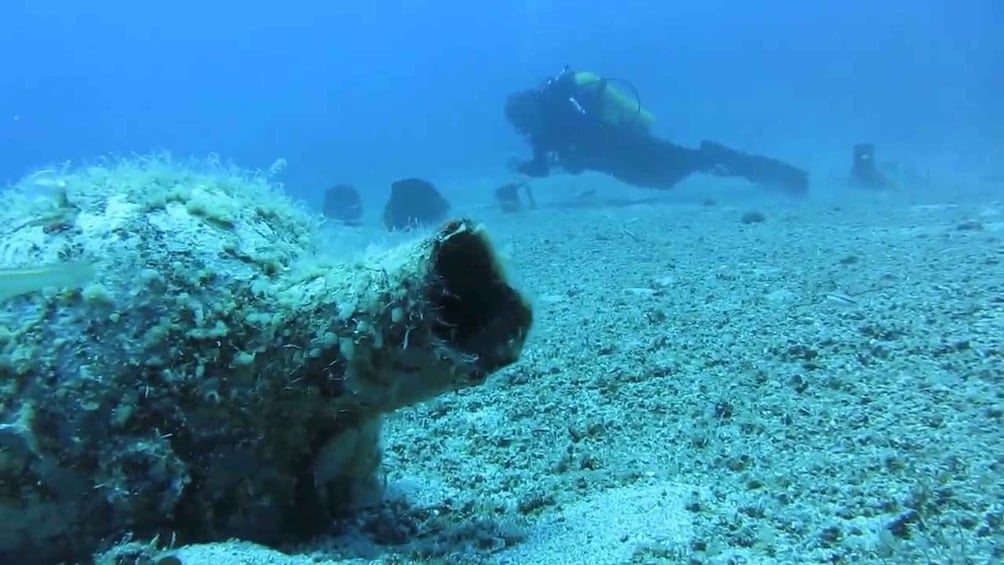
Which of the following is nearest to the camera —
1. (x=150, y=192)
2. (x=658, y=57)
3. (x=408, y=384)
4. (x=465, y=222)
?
(x=465, y=222)

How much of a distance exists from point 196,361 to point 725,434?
8.64 feet

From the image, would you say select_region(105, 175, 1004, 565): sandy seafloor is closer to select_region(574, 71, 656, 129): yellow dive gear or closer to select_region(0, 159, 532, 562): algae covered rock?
select_region(0, 159, 532, 562): algae covered rock

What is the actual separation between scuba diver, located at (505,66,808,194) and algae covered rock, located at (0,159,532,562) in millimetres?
13149

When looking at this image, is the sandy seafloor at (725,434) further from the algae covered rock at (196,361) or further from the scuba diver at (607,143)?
the scuba diver at (607,143)

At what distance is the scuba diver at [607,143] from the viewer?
1492 cm

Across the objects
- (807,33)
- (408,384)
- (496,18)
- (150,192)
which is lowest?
(408,384)

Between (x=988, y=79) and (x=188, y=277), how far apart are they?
8494 cm

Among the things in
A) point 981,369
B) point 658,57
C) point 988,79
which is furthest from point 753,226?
point 658,57

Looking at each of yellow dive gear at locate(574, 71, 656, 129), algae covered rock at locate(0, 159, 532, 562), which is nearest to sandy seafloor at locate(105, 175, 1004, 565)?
algae covered rock at locate(0, 159, 532, 562)

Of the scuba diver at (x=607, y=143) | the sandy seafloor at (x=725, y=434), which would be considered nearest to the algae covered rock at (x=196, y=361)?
the sandy seafloor at (x=725, y=434)

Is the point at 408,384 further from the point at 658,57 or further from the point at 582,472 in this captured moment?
the point at 658,57

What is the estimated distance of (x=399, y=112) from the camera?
98.7m

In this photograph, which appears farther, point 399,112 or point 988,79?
point 399,112

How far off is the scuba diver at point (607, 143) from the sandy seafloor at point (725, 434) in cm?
895
